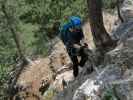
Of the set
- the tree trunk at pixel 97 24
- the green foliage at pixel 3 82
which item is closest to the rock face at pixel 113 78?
the tree trunk at pixel 97 24

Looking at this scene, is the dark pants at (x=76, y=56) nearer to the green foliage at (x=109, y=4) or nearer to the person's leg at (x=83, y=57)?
the person's leg at (x=83, y=57)

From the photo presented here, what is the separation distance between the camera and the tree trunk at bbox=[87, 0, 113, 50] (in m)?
8.61

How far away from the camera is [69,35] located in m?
8.73

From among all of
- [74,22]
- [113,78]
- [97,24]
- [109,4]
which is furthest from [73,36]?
[109,4]

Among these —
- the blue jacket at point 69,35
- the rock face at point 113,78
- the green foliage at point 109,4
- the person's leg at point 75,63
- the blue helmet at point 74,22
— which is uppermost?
the blue helmet at point 74,22

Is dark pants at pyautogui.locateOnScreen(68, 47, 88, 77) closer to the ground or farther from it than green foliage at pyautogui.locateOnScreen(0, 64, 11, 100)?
farther from it

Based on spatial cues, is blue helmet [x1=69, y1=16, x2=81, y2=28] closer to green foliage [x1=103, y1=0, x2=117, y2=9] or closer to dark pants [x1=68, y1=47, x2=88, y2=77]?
dark pants [x1=68, y1=47, x2=88, y2=77]

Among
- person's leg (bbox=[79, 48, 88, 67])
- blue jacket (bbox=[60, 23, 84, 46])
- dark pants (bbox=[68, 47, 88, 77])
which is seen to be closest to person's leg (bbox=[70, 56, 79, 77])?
dark pants (bbox=[68, 47, 88, 77])

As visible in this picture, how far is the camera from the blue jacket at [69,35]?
8633 mm

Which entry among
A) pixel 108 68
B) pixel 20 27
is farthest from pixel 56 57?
pixel 20 27

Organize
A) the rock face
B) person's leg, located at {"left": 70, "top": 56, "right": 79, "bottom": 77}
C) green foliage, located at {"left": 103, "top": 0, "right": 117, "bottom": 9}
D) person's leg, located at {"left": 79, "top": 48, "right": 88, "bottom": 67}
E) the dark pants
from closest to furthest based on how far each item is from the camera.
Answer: the rock face
the dark pants
person's leg, located at {"left": 79, "top": 48, "right": 88, "bottom": 67}
person's leg, located at {"left": 70, "top": 56, "right": 79, "bottom": 77}
green foliage, located at {"left": 103, "top": 0, "right": 117, "bottom": 9}

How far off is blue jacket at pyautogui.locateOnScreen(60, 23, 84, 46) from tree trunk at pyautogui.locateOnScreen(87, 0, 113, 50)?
358mm

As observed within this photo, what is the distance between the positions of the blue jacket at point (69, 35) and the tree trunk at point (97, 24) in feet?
1.18

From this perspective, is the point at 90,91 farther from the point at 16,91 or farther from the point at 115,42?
the point at 16,91
